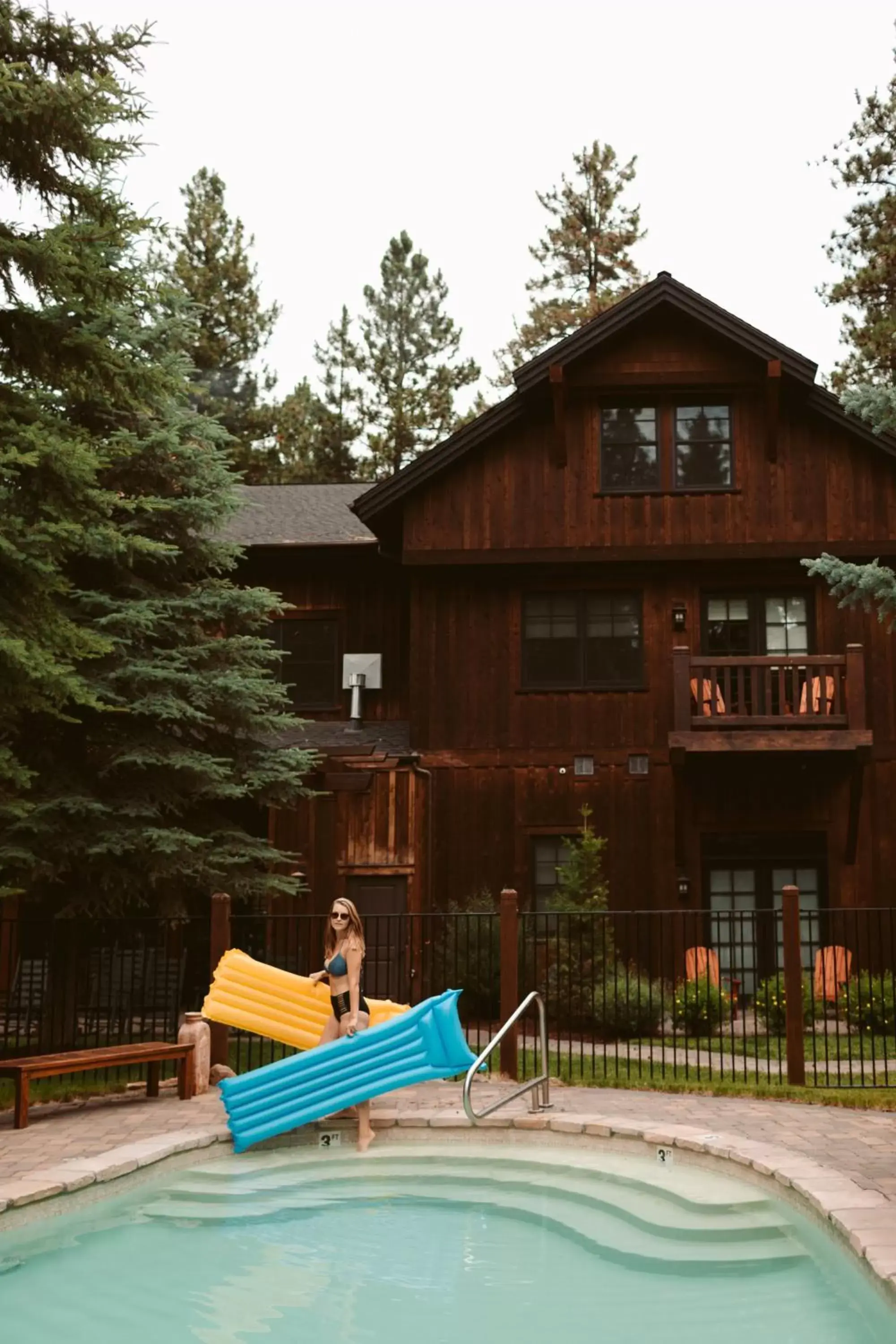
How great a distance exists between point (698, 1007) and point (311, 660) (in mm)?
10140

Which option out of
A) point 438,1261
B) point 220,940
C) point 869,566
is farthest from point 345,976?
point 869,566

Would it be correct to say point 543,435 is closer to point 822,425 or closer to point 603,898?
point 822,425

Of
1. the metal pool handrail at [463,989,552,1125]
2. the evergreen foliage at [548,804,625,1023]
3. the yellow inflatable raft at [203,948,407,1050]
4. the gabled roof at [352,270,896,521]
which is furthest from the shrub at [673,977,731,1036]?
the gabled roof at [352,270,896,521]

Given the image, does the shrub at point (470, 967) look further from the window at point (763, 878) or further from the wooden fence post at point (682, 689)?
the window at point (763, 878)

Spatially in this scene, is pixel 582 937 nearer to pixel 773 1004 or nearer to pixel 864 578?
pixel 773 1004

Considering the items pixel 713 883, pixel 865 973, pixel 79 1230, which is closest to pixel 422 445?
pixel 713 883

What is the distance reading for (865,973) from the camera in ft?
60.0

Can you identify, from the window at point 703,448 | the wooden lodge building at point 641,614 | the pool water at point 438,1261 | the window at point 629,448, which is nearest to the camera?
the pool water at point 438,1261

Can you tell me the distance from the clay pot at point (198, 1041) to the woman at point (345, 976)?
Result: 1.71 meters

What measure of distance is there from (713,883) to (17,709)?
12763mm

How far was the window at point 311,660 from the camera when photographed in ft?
77.2

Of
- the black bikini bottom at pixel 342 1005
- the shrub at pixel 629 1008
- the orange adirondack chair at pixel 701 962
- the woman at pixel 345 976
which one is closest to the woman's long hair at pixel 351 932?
the woman at pixel 345 976

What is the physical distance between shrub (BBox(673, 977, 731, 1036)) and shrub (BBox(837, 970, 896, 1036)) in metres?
1.41

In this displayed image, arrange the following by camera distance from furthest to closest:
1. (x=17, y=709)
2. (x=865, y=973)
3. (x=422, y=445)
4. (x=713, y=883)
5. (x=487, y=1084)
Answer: (x=422, y=445), (x=713, y=883), (x=865, y=973), (x=487, y=1084), (x=17, y=709)
